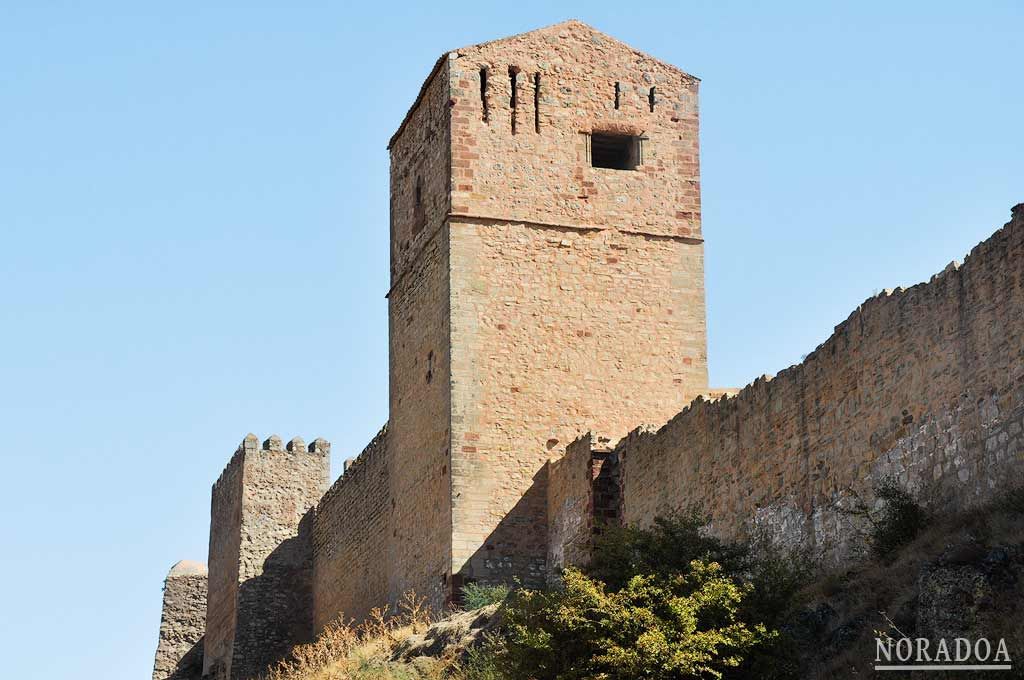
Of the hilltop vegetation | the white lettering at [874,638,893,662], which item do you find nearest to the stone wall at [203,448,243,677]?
the hilltop vegetation

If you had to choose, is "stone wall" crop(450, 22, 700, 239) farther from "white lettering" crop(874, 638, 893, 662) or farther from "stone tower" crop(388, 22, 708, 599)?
"white lettering" crop(874, 638, 893, 662)

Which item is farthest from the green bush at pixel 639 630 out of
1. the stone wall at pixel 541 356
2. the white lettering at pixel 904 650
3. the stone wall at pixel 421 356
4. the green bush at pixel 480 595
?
the stone wall at pixel 421 356

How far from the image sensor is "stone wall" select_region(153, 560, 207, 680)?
36.7m

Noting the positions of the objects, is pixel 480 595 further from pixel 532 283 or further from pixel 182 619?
pixel 182 619

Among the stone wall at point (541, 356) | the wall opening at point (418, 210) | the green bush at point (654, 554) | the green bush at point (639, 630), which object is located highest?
the wall opening at point (418, 210)

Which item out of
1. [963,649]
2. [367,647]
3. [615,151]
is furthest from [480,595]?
[963,649]

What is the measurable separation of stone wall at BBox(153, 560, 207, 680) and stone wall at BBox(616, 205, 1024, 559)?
18744mm

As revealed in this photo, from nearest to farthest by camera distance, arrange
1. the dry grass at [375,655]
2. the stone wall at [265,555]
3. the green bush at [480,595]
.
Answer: the dry grass at [375,655] < the green bush at [480,595] < the stone wall at [265,555]

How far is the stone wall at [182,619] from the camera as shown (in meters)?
36.7

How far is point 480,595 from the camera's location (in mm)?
22375

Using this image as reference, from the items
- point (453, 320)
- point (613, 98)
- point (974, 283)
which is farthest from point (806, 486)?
point (613, 98)

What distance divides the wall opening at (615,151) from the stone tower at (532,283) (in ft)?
0.09

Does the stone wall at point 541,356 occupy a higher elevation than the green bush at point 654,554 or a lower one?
higher

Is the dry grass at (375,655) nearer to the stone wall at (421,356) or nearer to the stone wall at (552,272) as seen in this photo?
the stone wall at (421,356)
